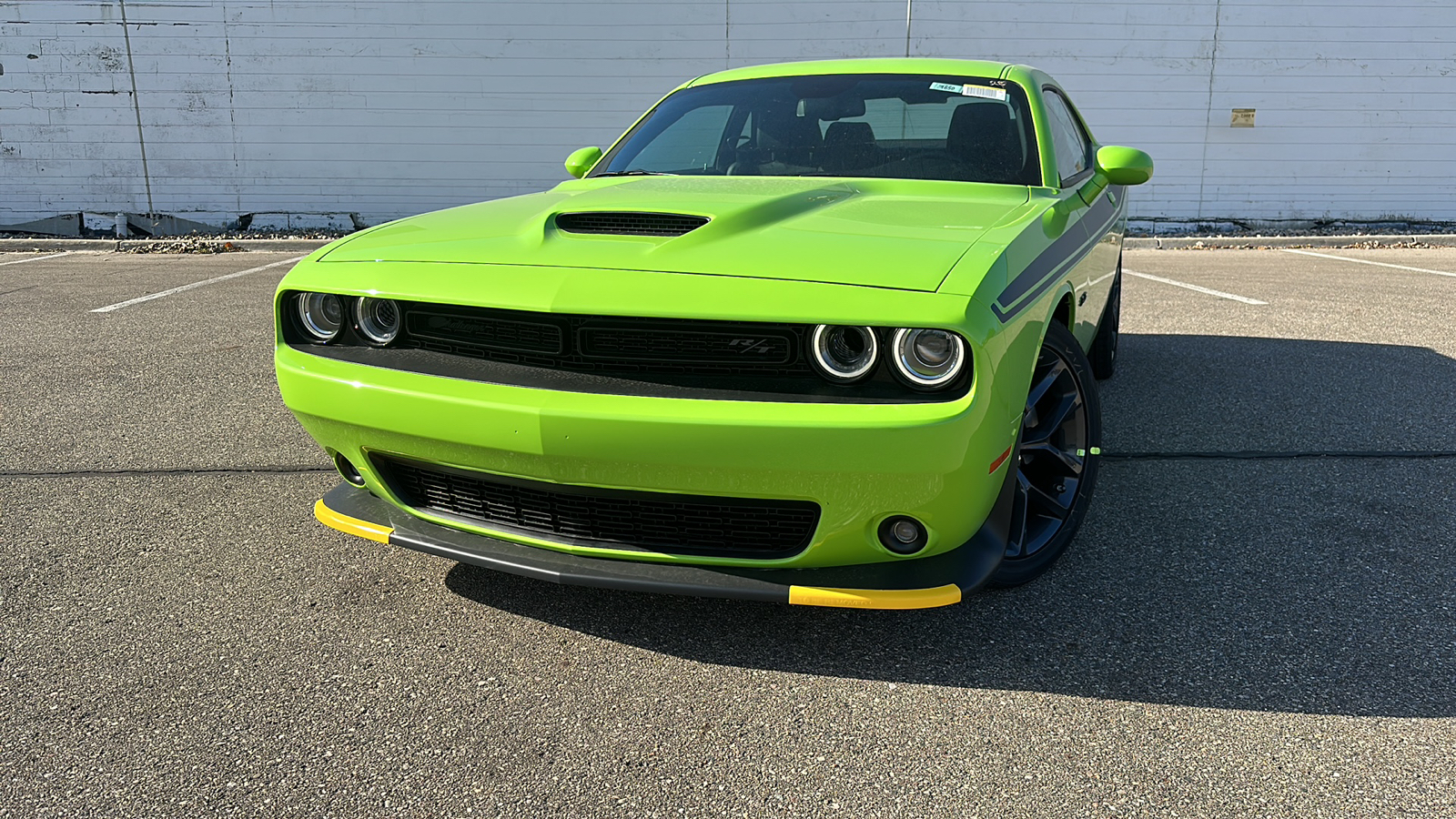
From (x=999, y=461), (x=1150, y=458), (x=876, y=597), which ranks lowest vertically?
(x=1150, y=458)

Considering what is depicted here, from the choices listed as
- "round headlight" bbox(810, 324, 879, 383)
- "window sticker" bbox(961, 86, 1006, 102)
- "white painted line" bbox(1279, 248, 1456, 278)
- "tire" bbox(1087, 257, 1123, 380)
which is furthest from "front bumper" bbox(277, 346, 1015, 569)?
"white painted line" bbox(1279, 248, 1456, 278)

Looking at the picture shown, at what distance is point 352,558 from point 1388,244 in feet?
38.9

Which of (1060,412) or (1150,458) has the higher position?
(1060,412)

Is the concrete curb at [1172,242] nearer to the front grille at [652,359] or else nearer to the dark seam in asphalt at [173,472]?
the dark seam in asphalt at [173,472]

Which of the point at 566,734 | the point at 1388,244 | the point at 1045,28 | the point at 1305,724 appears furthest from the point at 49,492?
the point at 1388,244

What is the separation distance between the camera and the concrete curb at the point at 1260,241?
1123 cm

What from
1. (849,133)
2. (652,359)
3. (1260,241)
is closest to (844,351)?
(652,359)

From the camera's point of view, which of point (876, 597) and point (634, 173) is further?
point (634, 173)

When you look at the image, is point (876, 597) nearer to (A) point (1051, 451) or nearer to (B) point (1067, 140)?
(A) point (1051, 451)

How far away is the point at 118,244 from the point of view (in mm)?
11250

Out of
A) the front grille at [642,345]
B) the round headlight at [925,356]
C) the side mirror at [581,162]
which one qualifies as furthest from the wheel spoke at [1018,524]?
the side mirror at [581,162]

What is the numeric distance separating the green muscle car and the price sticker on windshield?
0.80 meters

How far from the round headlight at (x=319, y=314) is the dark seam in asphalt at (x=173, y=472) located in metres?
1.20

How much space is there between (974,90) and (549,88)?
29.9 ft
